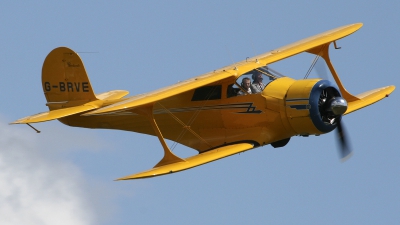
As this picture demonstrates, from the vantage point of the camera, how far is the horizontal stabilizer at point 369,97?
1055 inches

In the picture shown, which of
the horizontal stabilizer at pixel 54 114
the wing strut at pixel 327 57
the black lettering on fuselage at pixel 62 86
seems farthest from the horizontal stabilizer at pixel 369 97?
the black lettering on fuselage at pixel 62 86

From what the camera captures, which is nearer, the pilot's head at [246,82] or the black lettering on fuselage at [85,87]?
the pilot's head at [246,82]

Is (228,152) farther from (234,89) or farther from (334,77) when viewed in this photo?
(334,77)

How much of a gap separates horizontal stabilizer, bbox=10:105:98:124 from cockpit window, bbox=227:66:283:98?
14.0 ft

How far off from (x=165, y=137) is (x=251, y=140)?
2.36 meters

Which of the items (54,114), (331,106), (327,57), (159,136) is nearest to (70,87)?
(54,114)

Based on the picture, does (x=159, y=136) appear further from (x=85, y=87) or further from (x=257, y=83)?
(x=85, y=87)

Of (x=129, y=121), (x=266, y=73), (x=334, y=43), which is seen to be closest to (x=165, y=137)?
(x=129, y=121)

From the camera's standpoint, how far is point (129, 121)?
88.9ft

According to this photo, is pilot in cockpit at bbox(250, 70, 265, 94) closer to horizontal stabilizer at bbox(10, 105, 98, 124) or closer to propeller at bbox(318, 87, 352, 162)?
propeller at bbox(318, 87, 352, 162)

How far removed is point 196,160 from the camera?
24.2 meters

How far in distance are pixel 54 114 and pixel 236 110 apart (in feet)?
15.4

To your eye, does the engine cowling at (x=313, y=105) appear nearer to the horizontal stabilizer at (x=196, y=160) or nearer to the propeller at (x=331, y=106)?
the propeller at (x=331, y=106)

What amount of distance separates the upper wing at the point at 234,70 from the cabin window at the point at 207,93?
0.29m
